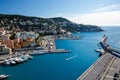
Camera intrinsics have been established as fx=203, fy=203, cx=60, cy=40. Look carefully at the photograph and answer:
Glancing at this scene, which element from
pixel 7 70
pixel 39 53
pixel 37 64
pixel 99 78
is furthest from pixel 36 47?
pixel 99 78

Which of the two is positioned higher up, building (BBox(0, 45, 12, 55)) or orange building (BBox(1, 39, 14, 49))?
orange building (BBox(1, 39, 14, 49))

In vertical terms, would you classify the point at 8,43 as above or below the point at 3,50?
above

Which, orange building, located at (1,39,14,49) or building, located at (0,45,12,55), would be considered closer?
building, located at (0,45,12,55)

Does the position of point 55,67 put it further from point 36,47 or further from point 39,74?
point 36,47

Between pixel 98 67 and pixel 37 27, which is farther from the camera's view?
pixel 37 27

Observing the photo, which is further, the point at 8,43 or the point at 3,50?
the point at 8,43

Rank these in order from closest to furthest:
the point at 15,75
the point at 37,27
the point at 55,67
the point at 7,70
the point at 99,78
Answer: the point at 99,78, the point at 15,75, the point at 7,70, the point at 55,67, the point at 37,27

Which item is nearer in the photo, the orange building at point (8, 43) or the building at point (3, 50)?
the building at point (3, 50)

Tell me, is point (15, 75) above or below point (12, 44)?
below

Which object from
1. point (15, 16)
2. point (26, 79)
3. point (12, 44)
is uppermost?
point (15, 16)

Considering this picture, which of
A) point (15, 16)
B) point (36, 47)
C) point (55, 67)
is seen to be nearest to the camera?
point (55, 67)

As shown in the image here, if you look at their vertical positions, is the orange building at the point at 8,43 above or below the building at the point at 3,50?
above
